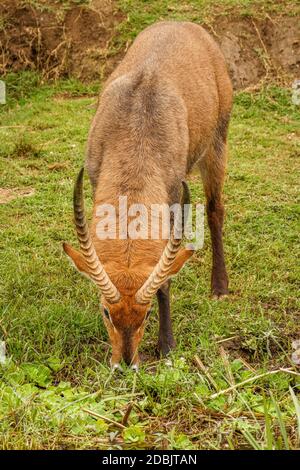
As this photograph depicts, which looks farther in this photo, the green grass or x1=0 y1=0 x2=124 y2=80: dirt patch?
x1=0 y1=0 x2=124 y2=80: dirt patch

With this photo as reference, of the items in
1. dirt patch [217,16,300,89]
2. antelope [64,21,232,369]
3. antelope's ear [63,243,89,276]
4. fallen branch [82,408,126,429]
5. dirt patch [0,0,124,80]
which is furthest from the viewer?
dirt patch [0,0,124,80]

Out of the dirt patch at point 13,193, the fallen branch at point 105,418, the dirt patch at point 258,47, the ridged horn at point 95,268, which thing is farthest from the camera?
the dirt patch at point 258,47

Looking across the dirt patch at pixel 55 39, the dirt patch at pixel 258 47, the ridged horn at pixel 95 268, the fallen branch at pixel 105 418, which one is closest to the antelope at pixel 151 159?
the ridged horn at pixel 95 268

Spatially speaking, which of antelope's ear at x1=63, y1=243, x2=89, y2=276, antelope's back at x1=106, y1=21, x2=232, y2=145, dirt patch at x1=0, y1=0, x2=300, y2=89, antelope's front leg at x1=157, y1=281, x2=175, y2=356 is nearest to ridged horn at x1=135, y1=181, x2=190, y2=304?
antelope's ear at x1=63, y1=243, x2=89, y2=276

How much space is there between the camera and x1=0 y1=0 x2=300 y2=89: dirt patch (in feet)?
34.9

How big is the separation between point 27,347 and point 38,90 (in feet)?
20.1

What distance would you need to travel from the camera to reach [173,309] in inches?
231

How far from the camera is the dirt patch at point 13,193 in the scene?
310 inches

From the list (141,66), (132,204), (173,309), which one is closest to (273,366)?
(173,309)

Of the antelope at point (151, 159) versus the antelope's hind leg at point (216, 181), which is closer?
the antelope at point (151, 159)

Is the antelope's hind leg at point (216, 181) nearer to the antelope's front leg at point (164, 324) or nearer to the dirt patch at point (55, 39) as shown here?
the antelope's front leg at point (164, 324)

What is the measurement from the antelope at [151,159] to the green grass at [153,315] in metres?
0.33

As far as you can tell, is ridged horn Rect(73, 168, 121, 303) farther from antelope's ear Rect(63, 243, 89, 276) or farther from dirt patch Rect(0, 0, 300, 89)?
dirt patch Rect(0, 0, 300, 89)

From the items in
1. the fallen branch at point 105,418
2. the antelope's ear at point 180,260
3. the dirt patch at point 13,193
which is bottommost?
the dirt patch at point 13,193
